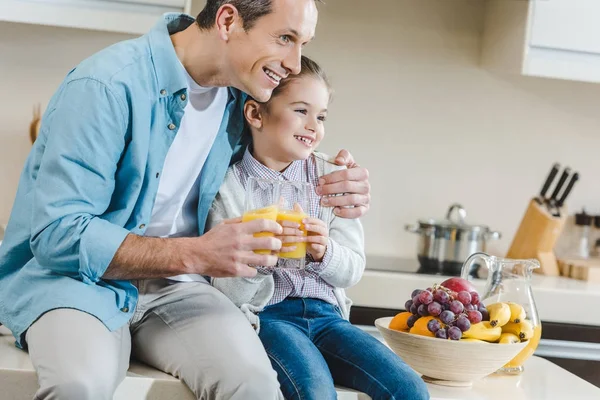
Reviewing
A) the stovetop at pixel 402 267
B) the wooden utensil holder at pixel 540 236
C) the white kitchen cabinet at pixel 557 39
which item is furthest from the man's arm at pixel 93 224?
the wooden utensil holder at pixel 540 236

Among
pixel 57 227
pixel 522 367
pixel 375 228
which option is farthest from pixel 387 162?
pixel 57 227

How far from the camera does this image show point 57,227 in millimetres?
1573

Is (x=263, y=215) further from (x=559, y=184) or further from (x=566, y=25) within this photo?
(x=559, y=184)

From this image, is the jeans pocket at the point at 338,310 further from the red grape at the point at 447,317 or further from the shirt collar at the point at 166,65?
the shirt collar at the point at 166,65

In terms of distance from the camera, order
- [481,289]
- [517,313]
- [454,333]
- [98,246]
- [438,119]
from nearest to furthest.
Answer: [98,246], [454,333], [517,313], [481,289], [438,119]

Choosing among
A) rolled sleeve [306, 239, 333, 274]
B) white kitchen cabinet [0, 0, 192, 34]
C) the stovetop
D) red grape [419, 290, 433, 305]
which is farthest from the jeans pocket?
white kitchen cabinet [0, 0, 192, 34]

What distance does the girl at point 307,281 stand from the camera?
168 centimetres

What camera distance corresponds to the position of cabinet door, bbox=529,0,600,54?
2844mm

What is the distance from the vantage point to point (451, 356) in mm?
1708

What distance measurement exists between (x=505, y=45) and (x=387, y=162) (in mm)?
599

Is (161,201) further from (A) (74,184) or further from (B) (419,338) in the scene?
(B) (419,338)

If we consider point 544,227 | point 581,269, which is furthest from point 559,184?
point 581,269

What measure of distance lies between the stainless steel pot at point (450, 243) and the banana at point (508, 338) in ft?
3.73

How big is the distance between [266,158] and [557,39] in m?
1.33
